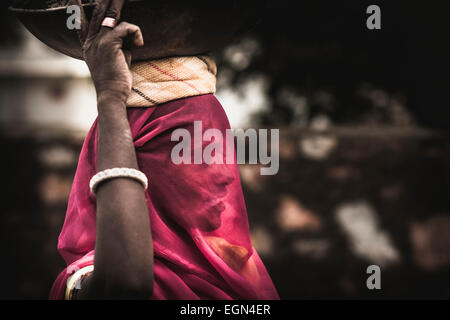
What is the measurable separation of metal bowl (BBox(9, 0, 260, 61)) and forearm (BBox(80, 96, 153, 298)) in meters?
0.22

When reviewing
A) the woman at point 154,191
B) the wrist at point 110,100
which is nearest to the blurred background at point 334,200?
the woman at point 154,191

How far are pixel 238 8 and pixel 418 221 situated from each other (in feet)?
9.24

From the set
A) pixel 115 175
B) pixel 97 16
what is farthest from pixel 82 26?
pixel 115 175

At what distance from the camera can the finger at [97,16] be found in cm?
125

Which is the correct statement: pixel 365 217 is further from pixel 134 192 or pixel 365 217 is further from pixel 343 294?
pixel 134 192

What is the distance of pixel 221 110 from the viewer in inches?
57.3

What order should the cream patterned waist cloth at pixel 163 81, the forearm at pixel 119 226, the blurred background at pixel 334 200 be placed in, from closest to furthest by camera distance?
the forearm at pixel 119 226, the cream patterned waist cloth at pixel 163 81, the blurred background at pixel 334 200

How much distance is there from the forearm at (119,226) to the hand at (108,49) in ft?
0.18

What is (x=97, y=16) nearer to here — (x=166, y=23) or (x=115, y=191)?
(x=166, y=23)

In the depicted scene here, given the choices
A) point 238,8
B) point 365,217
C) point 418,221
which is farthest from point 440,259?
point 238,8

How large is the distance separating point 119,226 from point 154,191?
0.21 m

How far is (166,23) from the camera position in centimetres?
131

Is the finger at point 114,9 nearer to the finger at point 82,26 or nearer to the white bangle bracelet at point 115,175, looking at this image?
the finger at point 82,26

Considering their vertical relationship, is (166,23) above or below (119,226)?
above
